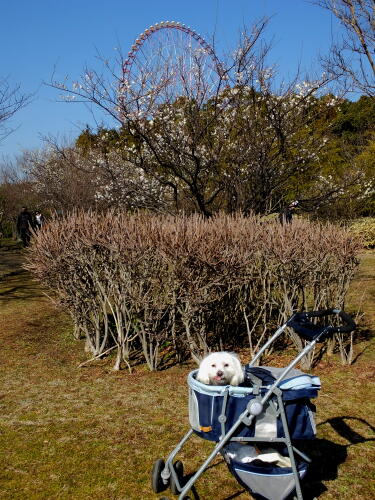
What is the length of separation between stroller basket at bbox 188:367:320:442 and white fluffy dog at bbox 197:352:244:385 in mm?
187

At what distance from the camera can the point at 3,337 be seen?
774 centimetres

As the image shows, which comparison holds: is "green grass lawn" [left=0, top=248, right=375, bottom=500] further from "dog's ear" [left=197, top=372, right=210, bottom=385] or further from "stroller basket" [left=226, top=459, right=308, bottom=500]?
"dog's ear" [left=197, top=372, right=210, bottom=385]

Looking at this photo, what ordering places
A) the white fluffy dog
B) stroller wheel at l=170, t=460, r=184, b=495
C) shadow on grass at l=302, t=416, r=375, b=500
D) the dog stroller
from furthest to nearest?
shadow on grass at l=302, t=416, r=375, b=500, stroller wheel at l=170, t=460, r=184, b=495, the white fluffy dog, the dog stroller

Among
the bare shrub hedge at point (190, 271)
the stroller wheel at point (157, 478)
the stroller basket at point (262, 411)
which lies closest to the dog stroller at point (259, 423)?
the stroller basket at point (262, 411)

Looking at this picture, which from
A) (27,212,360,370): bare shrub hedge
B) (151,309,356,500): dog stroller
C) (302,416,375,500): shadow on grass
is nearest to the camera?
(151,309,356,500): dog stroller

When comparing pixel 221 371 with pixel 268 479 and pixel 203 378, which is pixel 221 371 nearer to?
pixel 203 378

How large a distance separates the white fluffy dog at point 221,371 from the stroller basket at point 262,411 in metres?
0.19

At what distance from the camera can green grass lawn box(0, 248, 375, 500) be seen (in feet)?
11.2

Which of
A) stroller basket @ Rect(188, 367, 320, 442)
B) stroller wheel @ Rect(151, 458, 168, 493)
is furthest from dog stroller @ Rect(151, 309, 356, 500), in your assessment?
stroller wheel @ Rect(151, 458, 168, 493)

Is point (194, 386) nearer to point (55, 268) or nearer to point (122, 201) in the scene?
point (55, 268)

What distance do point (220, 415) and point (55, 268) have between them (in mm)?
4041

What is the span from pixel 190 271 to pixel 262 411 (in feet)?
8.16

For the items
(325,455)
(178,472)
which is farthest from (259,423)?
(325,455)

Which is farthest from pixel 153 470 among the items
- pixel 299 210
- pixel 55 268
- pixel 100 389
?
pixel 299 210
